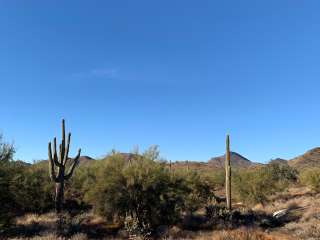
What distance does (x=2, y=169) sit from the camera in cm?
1448

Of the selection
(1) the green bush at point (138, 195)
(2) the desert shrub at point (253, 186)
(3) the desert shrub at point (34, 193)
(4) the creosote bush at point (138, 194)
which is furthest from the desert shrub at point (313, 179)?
(3) the desert shrub at point (34, 193)

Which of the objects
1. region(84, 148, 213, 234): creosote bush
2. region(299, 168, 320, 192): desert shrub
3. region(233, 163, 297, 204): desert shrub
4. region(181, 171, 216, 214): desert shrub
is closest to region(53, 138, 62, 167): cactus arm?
region(84, 148, 213, 234): creosote bush

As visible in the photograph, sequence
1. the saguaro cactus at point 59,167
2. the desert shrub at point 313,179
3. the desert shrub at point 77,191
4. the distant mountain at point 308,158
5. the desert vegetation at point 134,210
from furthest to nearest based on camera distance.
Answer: the distant mountain at point 308,158 < the desert shrub at point 313,179 < the desert shrub at point 77,191 < the saguaro cactus at point 59,167 < the desert vegetation at point 134,210

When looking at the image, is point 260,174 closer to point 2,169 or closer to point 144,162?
point 144,162

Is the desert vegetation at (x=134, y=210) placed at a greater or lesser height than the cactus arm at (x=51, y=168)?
lesser

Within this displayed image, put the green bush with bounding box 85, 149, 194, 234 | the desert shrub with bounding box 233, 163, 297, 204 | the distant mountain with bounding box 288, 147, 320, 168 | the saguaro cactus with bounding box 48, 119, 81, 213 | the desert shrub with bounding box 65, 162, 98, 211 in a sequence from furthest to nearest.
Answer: the distant mountain with bounding box 288, 147, 320, 168 < the desert shrub with bounding box 233, 163, 297, 204 < the desert shrub with bounding box 65, 162, 98, 211 < the saguaro cactus with bounding box 48, 119, 81, 213 < the green bush with bounding box 85, 149, 194, 234

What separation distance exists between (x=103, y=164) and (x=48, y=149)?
406cm

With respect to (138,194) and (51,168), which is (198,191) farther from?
(51,168)

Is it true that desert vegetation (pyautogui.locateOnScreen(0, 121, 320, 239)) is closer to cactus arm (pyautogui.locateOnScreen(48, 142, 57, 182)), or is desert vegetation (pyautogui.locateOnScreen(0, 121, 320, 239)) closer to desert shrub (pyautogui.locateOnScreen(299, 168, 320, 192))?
cactus arm (pyautogui.locateOnScreen(48, 142, 57, 182))

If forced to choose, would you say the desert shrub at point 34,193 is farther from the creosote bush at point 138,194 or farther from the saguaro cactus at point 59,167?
the creosote bush at point 138,194

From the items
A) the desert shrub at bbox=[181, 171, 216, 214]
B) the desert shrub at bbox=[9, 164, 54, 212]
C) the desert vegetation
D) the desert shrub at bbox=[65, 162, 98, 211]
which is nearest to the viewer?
the desert vegetation

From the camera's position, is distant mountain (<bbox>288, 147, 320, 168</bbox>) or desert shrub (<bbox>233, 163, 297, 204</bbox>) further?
distant mountain (<bbox>288, 147, 320, 168</bbox>)

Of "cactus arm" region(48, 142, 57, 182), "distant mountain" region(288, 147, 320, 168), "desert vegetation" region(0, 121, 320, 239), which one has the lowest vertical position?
"desert vegetation" region(0, 121, 320, 239)

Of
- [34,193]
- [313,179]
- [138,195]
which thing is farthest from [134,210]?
[313,179]
